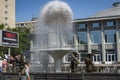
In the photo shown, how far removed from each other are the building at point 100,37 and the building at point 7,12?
51695 millimetres

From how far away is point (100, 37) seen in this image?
61.2 meters

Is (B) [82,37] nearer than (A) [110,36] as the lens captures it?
No

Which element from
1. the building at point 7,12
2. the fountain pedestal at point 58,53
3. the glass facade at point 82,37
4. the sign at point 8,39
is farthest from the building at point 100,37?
the building at point 7,12

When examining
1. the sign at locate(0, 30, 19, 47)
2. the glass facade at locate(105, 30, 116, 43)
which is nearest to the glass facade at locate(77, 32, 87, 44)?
the glass facade at locate(105, 30, 116, 43)

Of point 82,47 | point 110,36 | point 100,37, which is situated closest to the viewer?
point 110,36

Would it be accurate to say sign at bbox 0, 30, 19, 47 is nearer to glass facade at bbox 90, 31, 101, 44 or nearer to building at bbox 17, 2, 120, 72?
building at bbox 17, 2, 120, 72

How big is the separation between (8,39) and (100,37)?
89.9 ft

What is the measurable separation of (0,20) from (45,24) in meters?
85.2

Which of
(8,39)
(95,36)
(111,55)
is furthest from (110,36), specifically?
(8,39)

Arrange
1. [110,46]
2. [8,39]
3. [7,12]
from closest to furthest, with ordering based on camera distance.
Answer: [8,39] < [110,46] < [7,12]

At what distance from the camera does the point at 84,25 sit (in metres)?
63.5

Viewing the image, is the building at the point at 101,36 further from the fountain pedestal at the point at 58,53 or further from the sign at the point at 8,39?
the fountain pedestal at the point at 58,53

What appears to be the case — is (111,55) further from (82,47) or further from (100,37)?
(82,47)

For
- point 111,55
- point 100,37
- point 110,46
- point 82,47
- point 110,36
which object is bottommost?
point 111,55
